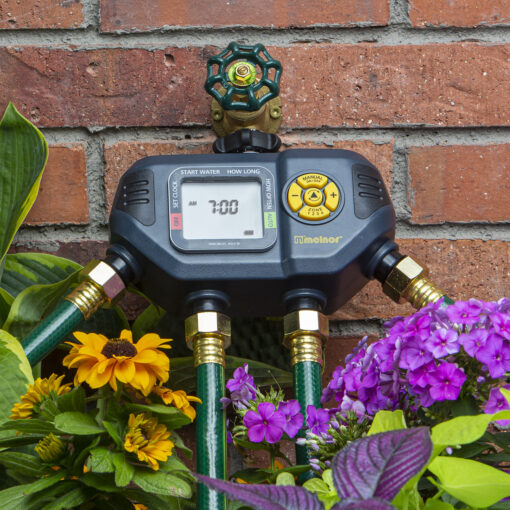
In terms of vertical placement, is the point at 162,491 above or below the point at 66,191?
below

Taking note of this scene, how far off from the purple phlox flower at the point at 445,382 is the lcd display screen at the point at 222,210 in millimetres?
244

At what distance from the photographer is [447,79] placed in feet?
3.02

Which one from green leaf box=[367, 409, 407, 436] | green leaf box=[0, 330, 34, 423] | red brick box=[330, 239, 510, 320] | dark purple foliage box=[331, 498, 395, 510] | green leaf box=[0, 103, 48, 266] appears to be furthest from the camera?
red brick box=[330, 239, 510, 320]

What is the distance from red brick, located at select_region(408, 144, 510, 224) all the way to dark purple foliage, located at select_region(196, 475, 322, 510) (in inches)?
24.7

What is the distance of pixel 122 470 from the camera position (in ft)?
1.85

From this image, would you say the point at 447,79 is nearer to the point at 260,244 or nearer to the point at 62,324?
the point at 260,244

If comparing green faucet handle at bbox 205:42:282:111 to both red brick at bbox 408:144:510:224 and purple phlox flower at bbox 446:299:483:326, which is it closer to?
red brick at bbox 408:144:510:224

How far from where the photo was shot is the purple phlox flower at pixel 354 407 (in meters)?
0.57

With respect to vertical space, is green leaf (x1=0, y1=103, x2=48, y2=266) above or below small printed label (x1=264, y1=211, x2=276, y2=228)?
above

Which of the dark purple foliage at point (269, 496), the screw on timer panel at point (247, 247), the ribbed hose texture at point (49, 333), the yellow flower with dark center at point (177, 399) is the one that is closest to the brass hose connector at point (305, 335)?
the screw on timer panel at point (247, 247)

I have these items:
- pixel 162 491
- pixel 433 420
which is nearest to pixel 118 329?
pixel 162 491

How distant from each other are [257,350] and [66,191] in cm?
32

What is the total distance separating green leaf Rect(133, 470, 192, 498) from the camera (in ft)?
1.86

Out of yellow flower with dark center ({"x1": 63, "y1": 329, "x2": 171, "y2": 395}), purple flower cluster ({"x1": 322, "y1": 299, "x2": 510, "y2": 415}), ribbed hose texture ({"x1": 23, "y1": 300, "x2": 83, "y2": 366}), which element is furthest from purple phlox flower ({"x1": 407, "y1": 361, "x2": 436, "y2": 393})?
ribbed hose texture ({"x1": 23, "y1": 300, "x2": 83, "y2": 366})
